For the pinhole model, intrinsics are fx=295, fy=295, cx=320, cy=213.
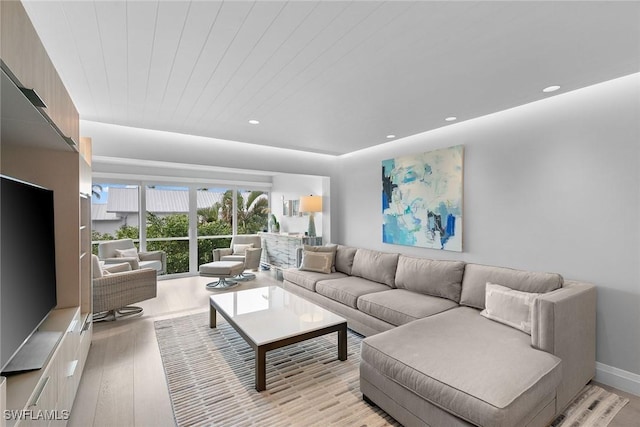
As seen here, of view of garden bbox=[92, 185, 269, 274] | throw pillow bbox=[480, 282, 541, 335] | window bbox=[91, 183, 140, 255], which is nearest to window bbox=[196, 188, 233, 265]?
view of garden bbox=[92, 185, 269, 274]

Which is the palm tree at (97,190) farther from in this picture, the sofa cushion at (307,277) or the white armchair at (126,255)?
the sofa cushion at (307,277)

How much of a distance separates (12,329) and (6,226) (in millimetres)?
459

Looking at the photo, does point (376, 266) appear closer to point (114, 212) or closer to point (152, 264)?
point (152, 264)

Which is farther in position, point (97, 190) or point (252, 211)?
point (252, 211)

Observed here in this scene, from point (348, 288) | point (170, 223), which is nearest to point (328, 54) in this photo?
point (348, 288)

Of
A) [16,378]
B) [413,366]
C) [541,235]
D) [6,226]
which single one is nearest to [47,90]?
[6,226]

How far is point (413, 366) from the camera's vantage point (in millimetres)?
1894

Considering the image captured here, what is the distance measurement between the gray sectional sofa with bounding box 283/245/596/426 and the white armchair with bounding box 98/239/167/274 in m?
3.94

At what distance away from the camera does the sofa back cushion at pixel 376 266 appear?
384cm

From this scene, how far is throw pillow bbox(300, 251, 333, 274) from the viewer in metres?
4.54

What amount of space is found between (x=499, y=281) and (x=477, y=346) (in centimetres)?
95

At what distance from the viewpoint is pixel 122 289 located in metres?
3.66

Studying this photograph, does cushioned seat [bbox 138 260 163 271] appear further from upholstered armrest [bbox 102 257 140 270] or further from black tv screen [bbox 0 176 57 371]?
black tv screen [bbox 0 176 57 371]

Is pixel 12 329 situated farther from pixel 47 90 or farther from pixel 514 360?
pixel 514 360
